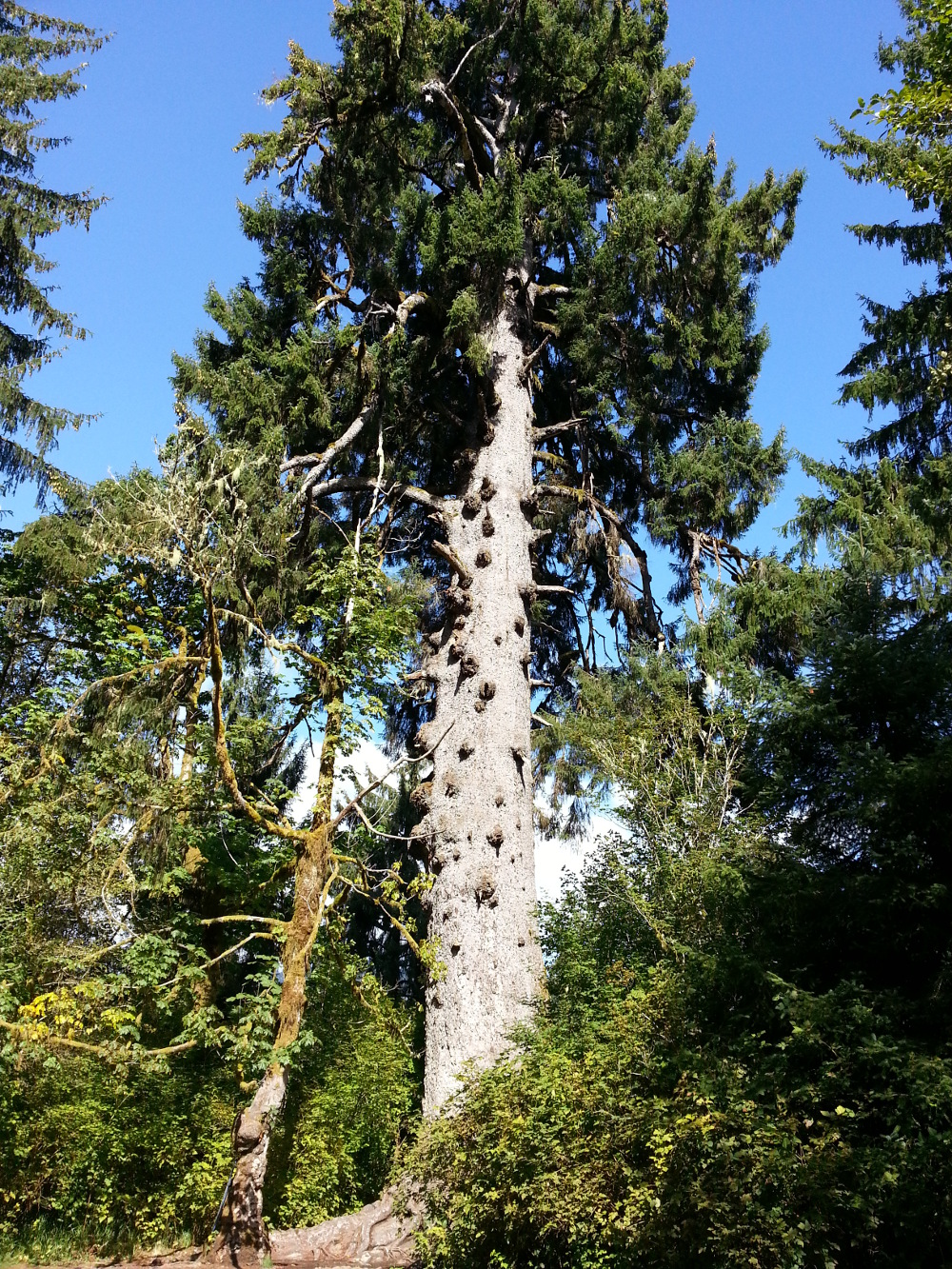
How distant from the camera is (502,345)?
39.8ft

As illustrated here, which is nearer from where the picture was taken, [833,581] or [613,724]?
[833,581]

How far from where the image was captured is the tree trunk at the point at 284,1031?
7230 mm

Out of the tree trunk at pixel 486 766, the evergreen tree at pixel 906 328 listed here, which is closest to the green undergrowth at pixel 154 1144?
the tree trunk at pixel 486 766

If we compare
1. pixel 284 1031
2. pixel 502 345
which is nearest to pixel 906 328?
pixel 502 345

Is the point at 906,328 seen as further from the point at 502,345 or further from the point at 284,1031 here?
the point at 284,1031

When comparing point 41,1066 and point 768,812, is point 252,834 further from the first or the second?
point 768,812

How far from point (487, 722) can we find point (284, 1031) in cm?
349

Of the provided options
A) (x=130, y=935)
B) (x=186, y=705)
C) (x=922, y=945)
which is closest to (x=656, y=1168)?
(x=922, y=945)

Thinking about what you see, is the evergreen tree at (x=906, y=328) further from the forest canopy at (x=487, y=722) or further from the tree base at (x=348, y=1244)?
the tree base at (x=348, y=1244)

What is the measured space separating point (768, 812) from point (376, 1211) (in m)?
4.97

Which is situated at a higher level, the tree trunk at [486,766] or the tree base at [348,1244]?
the tree trunk at [486,766]

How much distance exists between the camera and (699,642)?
35.6ft

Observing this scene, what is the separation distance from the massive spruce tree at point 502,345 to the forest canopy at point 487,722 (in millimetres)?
62

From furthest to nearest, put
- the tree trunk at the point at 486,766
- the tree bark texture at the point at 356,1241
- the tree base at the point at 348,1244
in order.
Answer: the tree trunk at the point at 486,766, the tree bark texture at the point at 356,1241, the tree base at the point at 348,1244
